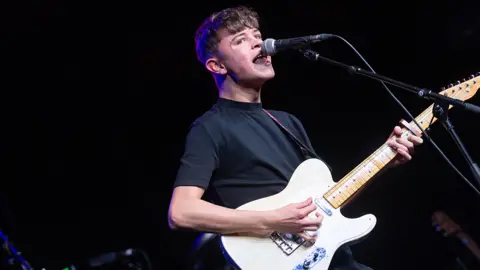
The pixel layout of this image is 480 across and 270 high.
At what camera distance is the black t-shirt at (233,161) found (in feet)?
7.31

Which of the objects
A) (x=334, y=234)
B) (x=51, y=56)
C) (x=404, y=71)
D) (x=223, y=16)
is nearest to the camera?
(x=334, y=234)

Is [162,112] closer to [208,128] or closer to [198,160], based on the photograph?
[208,128]

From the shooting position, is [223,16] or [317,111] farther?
[317,111]

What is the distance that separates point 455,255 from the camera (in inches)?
151

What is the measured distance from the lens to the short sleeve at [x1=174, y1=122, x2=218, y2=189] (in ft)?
7.14

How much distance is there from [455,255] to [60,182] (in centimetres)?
288

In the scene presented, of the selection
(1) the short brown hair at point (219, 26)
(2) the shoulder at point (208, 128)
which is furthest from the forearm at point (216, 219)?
(1) the short brown hair at point (219, 26)

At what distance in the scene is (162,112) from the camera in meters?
3.96

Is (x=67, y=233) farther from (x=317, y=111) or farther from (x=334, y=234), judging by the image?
(x=334, y=234)

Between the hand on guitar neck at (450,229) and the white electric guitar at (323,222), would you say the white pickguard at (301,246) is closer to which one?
the white electric guitar at (323,222)

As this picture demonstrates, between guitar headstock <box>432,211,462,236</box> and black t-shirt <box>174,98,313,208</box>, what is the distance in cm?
161

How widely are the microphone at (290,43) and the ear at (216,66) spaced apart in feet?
1.44

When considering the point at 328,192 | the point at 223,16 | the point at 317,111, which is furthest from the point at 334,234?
the point at 317,111

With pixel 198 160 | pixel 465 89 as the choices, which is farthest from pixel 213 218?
pixel 465 89
